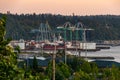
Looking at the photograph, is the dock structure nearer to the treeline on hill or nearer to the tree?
the treeline on hill

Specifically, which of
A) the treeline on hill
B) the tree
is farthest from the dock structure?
the tree

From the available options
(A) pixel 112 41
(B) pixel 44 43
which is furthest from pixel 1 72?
(A) pixel 112 41

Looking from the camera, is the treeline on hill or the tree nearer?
the tree

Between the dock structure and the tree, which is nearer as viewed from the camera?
the tree

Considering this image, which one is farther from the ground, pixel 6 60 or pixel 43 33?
pixel 43 33

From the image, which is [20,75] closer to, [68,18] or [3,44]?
[3,44]

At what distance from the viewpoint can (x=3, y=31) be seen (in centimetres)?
723

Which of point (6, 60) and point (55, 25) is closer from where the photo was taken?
point (6, 60)

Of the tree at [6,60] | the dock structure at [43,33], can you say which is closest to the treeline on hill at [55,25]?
the dock structure at [43,33]

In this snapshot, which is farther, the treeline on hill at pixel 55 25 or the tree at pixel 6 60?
the treeline on hill at pixel 55 25

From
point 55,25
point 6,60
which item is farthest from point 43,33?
point 6,60

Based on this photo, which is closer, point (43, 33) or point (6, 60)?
point (6, 60)

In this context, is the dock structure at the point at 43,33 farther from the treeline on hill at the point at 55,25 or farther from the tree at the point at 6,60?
the tree at the point at 6,60

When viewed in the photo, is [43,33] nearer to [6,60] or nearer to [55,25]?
[55,25]
